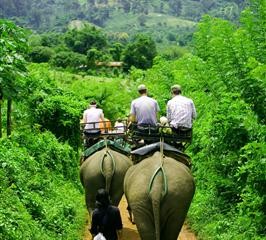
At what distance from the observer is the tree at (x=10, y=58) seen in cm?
891

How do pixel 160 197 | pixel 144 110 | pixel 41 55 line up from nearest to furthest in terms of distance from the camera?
pixel 160 197 → pixel 144 110 → pixel 41 55

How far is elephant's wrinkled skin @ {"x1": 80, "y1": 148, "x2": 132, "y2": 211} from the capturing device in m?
10.9

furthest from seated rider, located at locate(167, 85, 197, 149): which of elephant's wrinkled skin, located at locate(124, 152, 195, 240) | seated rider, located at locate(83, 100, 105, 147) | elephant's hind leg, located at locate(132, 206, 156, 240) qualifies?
seated rider, located at locate(83, 100, 105, 147)

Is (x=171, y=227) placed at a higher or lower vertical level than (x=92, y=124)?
lower

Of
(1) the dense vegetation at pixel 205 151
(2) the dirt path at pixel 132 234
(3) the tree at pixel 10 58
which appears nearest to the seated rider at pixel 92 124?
(1) the dense vegetation at pixel 205 151

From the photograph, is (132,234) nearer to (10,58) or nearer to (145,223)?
(145,223)

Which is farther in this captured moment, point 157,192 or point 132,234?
point 132,234

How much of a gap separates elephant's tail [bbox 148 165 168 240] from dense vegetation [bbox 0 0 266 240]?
4.34 ft

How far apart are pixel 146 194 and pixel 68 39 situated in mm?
92154

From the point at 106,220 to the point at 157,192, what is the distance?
95 centimetres

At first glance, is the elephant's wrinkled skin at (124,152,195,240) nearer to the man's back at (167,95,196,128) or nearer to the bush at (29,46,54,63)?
the man's back at (167,95,196,128)

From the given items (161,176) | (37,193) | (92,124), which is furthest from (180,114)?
(92,124)

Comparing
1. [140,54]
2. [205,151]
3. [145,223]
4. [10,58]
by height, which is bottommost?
[140,54]

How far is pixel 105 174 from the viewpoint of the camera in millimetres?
10891
